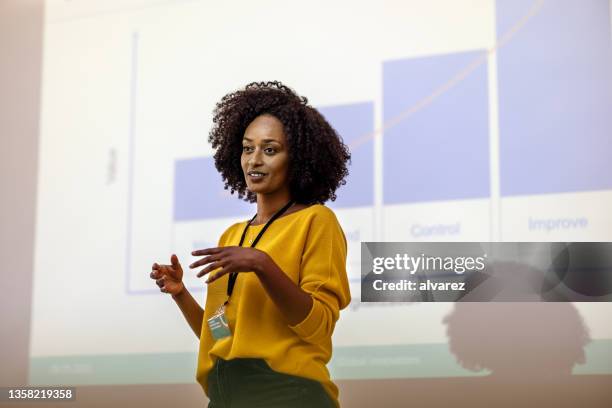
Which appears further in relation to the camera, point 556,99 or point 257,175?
point 556,99

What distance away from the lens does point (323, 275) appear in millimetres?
1435

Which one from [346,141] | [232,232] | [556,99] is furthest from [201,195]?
[232,232]

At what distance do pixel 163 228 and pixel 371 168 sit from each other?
2.66 ft

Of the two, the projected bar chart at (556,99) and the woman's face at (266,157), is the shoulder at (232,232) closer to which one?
the woman's face at (266,157)

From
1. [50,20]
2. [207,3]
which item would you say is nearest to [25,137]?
[50,20]

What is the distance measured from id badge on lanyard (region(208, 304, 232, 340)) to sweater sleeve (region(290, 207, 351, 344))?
14 centimetres

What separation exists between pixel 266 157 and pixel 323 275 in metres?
0.27

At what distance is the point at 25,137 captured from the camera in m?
3.45

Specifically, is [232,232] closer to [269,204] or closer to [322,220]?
[269,204]

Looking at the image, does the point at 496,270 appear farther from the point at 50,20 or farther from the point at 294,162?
the point at 50,20

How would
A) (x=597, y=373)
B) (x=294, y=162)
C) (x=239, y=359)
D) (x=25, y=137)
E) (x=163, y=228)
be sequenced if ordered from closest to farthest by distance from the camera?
(x=239, y=359) < (x=294, y=162) < (x=597, y=373) < (x=163, y=228) < (x=25, y=137)

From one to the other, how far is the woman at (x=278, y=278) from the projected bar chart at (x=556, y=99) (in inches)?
50.8

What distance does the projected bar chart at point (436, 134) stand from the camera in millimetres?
2803

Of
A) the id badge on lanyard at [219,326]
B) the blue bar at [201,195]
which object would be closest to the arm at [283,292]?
the id badge on lanyard at [219,326]
